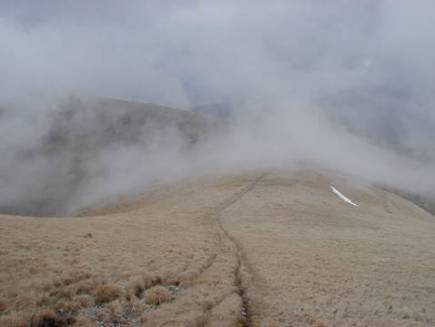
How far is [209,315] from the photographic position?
15.2 m

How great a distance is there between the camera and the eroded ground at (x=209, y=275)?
48.8ft

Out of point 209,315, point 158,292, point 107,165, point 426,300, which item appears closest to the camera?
point 209,315

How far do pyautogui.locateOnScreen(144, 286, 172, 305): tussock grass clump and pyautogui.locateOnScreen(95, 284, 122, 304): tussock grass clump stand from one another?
47.0 inches

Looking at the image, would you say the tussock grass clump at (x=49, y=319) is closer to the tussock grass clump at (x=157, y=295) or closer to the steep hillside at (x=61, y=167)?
the tussock grass clump at (x=157, y=295)

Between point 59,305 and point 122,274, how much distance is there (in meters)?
4.55

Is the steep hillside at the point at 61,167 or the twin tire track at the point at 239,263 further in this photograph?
the steep hillside at the point at 61,167

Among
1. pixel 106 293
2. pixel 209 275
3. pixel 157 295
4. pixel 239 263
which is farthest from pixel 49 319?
pixel 239 263

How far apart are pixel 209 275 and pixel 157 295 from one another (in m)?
4.68

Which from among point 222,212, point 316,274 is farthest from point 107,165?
point 316,274

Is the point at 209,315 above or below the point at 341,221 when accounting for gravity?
above

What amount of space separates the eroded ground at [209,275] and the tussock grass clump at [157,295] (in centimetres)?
5

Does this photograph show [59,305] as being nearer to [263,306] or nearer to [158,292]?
[158,292]

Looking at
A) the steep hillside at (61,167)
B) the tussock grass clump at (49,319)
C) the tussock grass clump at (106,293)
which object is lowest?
the steep hillside at (61,167)

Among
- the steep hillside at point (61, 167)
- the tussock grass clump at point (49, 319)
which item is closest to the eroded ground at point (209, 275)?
the tussock grass clump at point (49, 319)
